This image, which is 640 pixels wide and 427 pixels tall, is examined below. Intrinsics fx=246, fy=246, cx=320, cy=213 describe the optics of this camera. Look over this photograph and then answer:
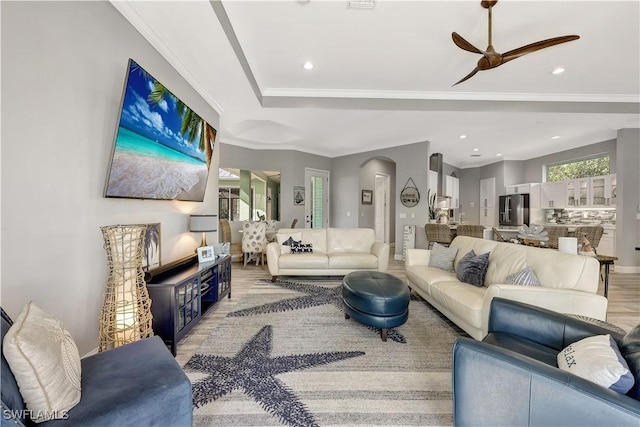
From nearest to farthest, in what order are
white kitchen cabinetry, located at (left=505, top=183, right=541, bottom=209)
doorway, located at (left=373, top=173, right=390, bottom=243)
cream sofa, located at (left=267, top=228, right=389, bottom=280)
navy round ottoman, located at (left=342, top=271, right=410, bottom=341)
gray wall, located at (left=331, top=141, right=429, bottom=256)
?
navy round ottoman, located at (left=342, top=271, right=410, bottom=341) < cream sofa, located at (left=267, top=228, right=389, bottom=280) < gray wall, located at (left=331, top=141, right=429, bottom=256) < white kitchen cabinetry, located at (left=505, top=183, right=541, bottom=209) < doorway, located at (left=373, top=173, right=390, bottom=243)

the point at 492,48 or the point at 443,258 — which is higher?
the point at 492,48

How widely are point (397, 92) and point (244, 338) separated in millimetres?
3826

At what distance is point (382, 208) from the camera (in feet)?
25.5

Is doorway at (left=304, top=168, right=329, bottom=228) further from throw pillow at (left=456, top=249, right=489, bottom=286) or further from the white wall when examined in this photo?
the white wall

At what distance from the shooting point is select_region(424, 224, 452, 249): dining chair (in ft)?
16.6

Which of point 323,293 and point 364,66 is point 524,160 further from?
point 323,293

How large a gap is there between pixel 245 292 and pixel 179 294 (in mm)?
1460

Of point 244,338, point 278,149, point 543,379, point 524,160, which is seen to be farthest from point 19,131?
point 524,160

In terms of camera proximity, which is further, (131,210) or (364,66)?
(364,66)

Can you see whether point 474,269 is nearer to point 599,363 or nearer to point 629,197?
point 599,363

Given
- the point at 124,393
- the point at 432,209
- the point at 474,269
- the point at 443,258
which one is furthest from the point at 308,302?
the point at 432,209

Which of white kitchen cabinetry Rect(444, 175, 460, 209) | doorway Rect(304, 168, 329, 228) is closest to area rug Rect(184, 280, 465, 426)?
doorway Rect(304, 168, 329, 228)

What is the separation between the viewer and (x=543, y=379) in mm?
949

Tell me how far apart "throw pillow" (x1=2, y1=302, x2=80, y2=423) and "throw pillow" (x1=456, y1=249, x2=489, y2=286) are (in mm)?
3007
